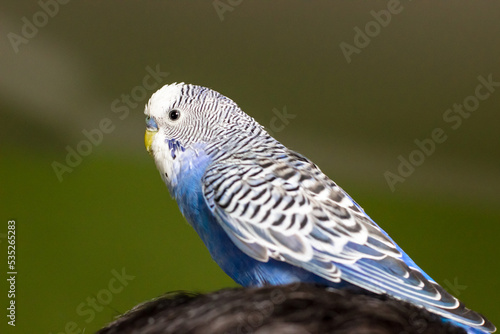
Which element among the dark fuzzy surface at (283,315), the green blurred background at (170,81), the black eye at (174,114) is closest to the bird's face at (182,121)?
the black eye at (174,114)

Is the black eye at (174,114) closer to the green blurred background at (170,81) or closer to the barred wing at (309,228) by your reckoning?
the barred wing at (309,228)

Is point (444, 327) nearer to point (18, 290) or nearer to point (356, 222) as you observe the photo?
point (356, 222)

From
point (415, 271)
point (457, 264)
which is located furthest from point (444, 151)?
point (415, 271)

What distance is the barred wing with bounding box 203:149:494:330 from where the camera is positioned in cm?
Answer: 90

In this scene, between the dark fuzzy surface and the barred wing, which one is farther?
the barred wing

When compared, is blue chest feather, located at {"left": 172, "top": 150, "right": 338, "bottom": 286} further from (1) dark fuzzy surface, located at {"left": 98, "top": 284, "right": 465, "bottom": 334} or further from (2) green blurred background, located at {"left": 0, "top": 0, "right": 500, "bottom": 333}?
(2) green blurred background, located at {"left": 0, "top": 0, "right": 500, "bottom": 333}

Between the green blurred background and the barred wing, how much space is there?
5.15 ft

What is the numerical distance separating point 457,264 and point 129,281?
84.3 inches

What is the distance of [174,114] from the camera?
3.96 ft

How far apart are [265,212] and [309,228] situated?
0.30 feet

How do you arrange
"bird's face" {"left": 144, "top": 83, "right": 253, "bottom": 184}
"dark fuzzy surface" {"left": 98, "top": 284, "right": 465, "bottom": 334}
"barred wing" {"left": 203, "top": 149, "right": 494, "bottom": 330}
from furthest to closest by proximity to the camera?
"bird's face" {"left": 144, "top": 83, "right": 253, "bottom": 184} < "barred wing" {"left": 203, "top": 149, "right": 494, "bottom": 330} < "dark fuzzy surface" {"left": 98, "top": 284, "right": 465, "bottom": 334}

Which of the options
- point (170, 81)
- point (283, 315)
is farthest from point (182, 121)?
point (170, 81)

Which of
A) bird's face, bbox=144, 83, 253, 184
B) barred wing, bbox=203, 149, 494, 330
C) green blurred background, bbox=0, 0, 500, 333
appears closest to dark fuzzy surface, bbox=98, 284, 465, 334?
barred wing, bbox=203, 149, 494, 330

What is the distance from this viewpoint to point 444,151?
11.9 ft
